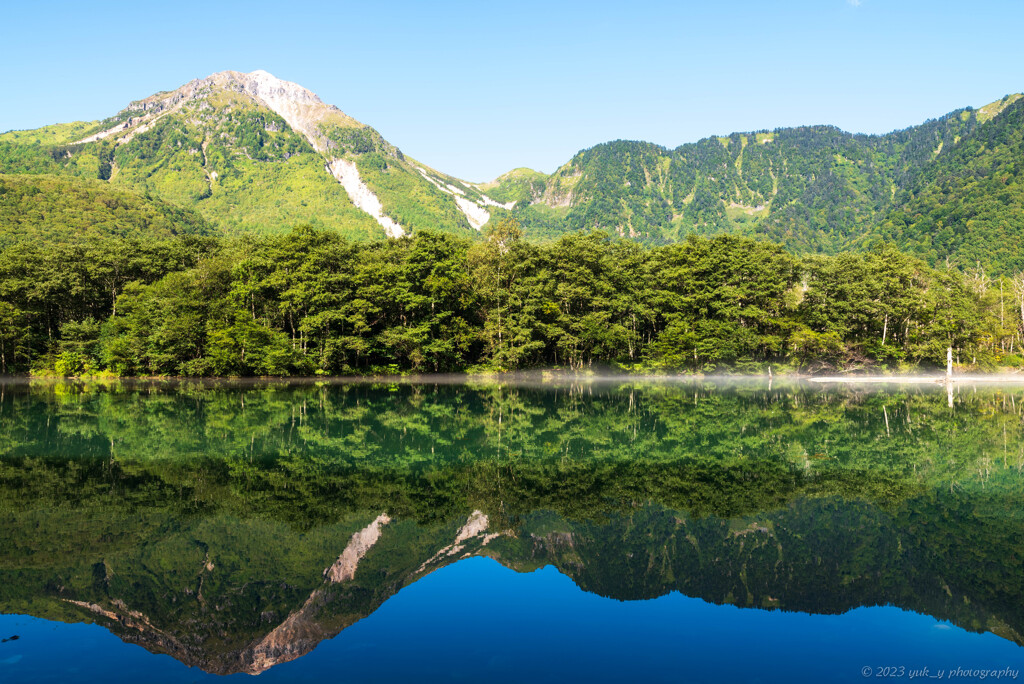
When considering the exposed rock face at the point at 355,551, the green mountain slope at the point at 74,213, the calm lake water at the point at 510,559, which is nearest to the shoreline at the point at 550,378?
the calm lake water at the point at 510,559

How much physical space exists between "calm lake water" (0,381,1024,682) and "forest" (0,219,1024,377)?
35605 mm

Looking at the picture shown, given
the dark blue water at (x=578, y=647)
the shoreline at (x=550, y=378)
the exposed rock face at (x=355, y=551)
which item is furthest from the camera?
the shoreline at (x=550, y=378)

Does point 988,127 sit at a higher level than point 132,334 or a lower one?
higher

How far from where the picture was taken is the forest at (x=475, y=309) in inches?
2249

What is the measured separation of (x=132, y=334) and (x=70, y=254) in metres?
13.1

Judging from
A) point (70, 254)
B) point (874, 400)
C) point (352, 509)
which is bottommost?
point (874, 400)

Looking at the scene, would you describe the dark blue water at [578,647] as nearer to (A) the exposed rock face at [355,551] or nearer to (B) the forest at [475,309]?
(A) the exposed rock face at [355,551]

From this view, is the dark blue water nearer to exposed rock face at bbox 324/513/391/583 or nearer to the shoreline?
exposed rock face at bbox 324/513/391/583

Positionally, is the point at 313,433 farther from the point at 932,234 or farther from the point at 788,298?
the point at 932,234

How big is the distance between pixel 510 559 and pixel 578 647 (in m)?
3.19

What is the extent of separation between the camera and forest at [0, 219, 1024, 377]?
187ft

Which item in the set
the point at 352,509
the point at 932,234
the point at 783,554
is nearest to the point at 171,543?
the point at 352,509

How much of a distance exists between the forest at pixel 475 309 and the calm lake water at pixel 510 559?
35605 mm

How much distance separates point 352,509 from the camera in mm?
13227
